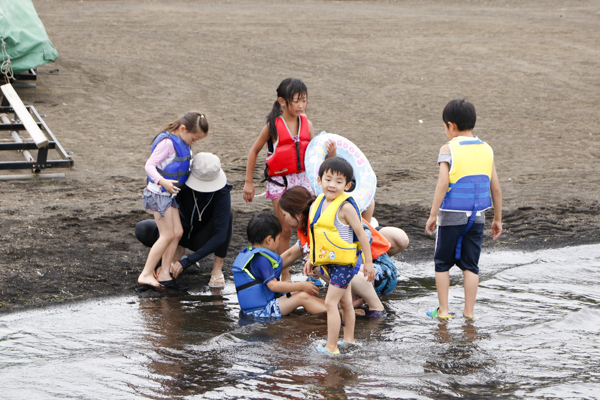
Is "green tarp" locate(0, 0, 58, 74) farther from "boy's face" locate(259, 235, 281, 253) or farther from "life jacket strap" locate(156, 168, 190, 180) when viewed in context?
"boy's face" locate(259, 235, 281, 253)

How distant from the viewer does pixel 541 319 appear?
4.96m

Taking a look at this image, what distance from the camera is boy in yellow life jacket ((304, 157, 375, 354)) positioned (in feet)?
13.7

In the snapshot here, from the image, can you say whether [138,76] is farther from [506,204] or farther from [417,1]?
[417,1]

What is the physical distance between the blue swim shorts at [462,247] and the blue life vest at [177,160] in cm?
217

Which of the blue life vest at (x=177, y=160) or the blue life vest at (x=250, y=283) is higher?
the blue life vest at (x=177, y=160)

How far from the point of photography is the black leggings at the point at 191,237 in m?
5.81

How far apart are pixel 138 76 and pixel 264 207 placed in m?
7.87

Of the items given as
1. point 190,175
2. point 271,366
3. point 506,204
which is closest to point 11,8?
point 190,175

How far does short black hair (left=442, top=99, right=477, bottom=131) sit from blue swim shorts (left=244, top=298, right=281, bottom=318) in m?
1.90

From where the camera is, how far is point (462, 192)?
15.3 ft

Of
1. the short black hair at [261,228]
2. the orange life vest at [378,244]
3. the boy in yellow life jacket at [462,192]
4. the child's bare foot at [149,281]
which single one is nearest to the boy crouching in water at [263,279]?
the short black hair at [261,228]

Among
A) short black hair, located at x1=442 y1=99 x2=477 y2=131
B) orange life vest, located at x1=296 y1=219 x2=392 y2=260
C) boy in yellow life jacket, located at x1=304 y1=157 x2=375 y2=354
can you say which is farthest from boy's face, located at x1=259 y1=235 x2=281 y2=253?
short black hair, located at x1=442 y1=99 x2=477 y2=131

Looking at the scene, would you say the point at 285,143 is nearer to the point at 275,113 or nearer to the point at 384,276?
the point at 275,113

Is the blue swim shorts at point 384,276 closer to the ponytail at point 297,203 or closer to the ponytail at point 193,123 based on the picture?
the ponytail at point 297,203
